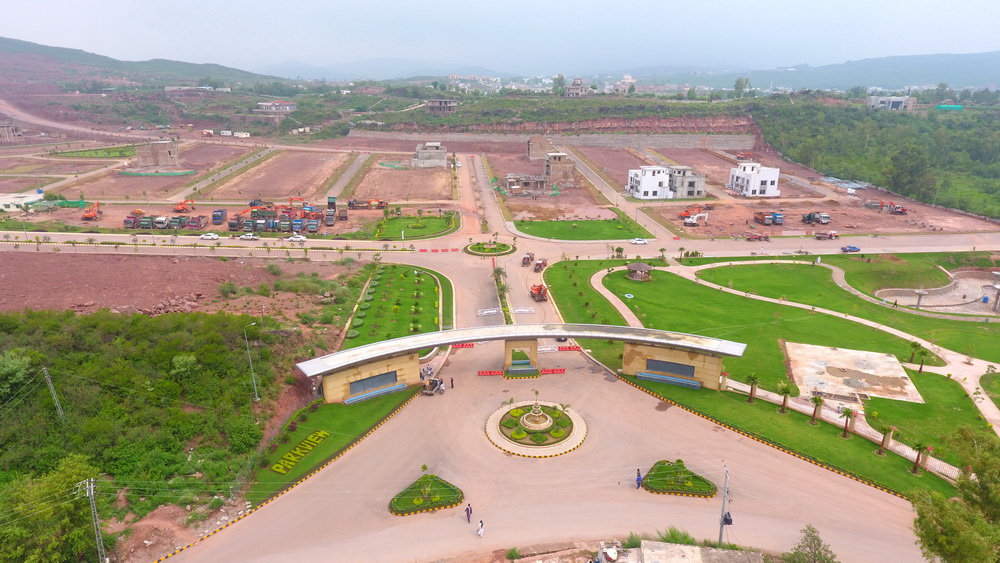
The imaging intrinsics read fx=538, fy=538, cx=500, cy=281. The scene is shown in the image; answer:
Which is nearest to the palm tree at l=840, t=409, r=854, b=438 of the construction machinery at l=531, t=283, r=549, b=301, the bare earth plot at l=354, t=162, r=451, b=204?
the construction machinery at l=531, t=283, r=549, b=301

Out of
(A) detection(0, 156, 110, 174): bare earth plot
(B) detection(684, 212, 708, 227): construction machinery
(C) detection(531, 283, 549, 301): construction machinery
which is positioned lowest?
(C) detection(531, 283, 549, 301): construction machinery

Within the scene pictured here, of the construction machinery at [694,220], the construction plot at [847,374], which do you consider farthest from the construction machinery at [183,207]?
the construction plot at [847,374]

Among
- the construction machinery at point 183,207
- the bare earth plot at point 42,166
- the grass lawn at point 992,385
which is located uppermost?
the bare earth plot at point 42,166

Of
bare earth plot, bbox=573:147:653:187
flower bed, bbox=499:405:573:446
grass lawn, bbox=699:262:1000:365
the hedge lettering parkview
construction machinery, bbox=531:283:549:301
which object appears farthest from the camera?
bare earth plot, bbox=573:147:653:187

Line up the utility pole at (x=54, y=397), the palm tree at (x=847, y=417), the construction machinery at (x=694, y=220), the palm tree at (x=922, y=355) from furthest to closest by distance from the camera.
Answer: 1. the construction machinery at (x=694, y=220)
2. the palm tree at (x=922, y=355)
3. the palm tree at (x=847, y=417)
4. the utility pole at (x=54, y=397)

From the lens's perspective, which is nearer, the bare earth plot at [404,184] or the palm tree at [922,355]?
the palm tree at [922,355]

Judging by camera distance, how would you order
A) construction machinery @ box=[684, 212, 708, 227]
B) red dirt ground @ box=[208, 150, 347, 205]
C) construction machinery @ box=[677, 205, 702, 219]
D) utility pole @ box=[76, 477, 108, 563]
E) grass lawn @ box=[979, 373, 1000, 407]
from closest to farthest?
utility pole @ box=[76, 477, 108, 563] → grass lawn @ box=[979, 373, 1000, 407] → construction machinery @ box=[684, 212, 708, 227] → construction machinery @ box=[677, 205, 702, 219] → red dirt ground @ box=[208, 150, 347, 205]

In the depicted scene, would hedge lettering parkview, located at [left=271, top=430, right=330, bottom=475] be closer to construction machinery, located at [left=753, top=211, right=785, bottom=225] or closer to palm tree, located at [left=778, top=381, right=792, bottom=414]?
palm tree, located at [left=778, top=381, right=792, bottom=414]

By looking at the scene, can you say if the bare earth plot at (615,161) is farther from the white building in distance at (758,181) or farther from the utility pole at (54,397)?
the utility pole at (54,397)

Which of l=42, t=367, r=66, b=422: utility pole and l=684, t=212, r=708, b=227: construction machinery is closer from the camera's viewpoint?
l=42, t=367, r=66, b=422: utility pole
